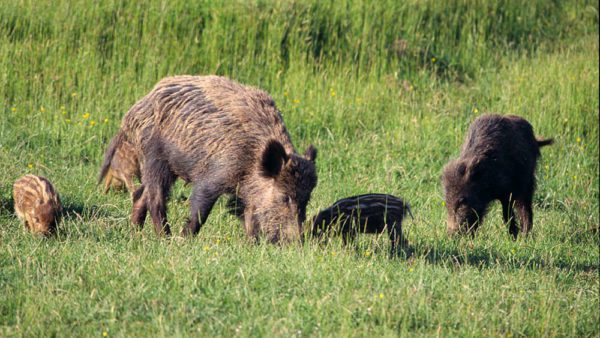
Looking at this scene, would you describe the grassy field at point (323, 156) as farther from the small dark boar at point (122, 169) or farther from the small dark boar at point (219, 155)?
the small dark boar at point (219, 155)

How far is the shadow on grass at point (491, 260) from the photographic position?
7.84m

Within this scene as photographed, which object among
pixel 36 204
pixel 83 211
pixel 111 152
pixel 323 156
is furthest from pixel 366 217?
pixel 323 156

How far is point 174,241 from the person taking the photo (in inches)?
298

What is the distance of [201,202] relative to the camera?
7.90 meters

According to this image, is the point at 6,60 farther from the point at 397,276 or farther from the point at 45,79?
the point at 397,276

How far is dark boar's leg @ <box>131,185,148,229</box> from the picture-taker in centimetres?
846

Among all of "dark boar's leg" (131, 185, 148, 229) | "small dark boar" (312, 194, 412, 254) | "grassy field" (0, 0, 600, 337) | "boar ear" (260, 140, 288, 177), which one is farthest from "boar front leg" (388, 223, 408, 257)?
"dark boar's leg" (131, 185, 148, 229)

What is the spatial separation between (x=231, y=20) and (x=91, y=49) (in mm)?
2066

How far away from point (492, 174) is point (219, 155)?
10.9 ft

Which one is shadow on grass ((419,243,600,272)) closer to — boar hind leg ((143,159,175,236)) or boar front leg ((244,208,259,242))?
boar front leg ((244,208,259,242))

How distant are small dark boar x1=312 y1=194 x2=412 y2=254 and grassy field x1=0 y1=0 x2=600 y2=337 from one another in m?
0.17

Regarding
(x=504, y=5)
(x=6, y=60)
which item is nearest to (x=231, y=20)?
(x=6, y=60)

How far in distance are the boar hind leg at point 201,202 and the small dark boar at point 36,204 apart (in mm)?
1173

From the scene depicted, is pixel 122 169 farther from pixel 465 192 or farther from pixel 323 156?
pixel 465 192
